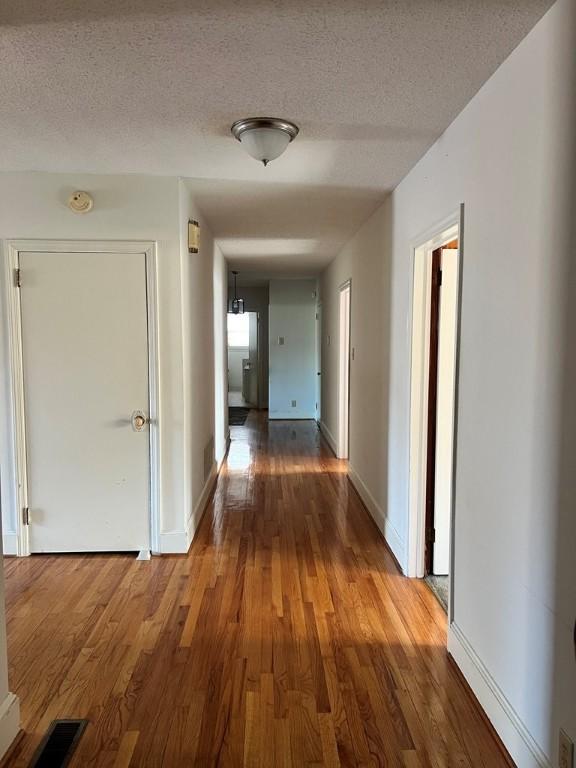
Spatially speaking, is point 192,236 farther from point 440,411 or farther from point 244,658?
point 244,658

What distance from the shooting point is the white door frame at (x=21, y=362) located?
3.35 metres

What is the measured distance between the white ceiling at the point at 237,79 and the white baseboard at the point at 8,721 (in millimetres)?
2181

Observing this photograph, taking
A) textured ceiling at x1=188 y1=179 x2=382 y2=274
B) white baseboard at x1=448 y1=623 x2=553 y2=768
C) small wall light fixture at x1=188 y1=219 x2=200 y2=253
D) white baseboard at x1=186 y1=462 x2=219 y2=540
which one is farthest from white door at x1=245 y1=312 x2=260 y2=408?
white baseboard at x1=448 y1=623 x2=553 y2=768

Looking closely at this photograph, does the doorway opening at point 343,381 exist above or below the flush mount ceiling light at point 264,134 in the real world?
below

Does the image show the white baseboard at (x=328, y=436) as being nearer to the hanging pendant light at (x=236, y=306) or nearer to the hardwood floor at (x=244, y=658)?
the hanging pendant light at (x=236, y=306)

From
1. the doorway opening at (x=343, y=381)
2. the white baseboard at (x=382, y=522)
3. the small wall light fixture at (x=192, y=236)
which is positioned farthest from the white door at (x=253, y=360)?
the small wall light fixture at (x=192, y=236)

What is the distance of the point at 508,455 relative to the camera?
186 centimetres

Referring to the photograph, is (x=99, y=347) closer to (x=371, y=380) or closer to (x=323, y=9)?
(x=371, y=380)

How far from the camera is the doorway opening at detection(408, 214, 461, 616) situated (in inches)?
120

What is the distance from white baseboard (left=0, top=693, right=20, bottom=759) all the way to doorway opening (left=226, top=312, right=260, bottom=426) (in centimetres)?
697

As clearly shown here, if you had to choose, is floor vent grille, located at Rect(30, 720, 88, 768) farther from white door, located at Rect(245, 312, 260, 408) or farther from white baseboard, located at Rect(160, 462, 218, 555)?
white door, located at Rect(245, 312, 260, 408)

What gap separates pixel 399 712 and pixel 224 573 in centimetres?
146

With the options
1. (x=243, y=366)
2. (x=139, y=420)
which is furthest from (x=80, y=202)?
(x=243, y=366)

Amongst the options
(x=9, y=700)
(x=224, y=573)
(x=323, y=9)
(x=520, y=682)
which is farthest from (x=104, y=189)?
(x=520, y=682)
